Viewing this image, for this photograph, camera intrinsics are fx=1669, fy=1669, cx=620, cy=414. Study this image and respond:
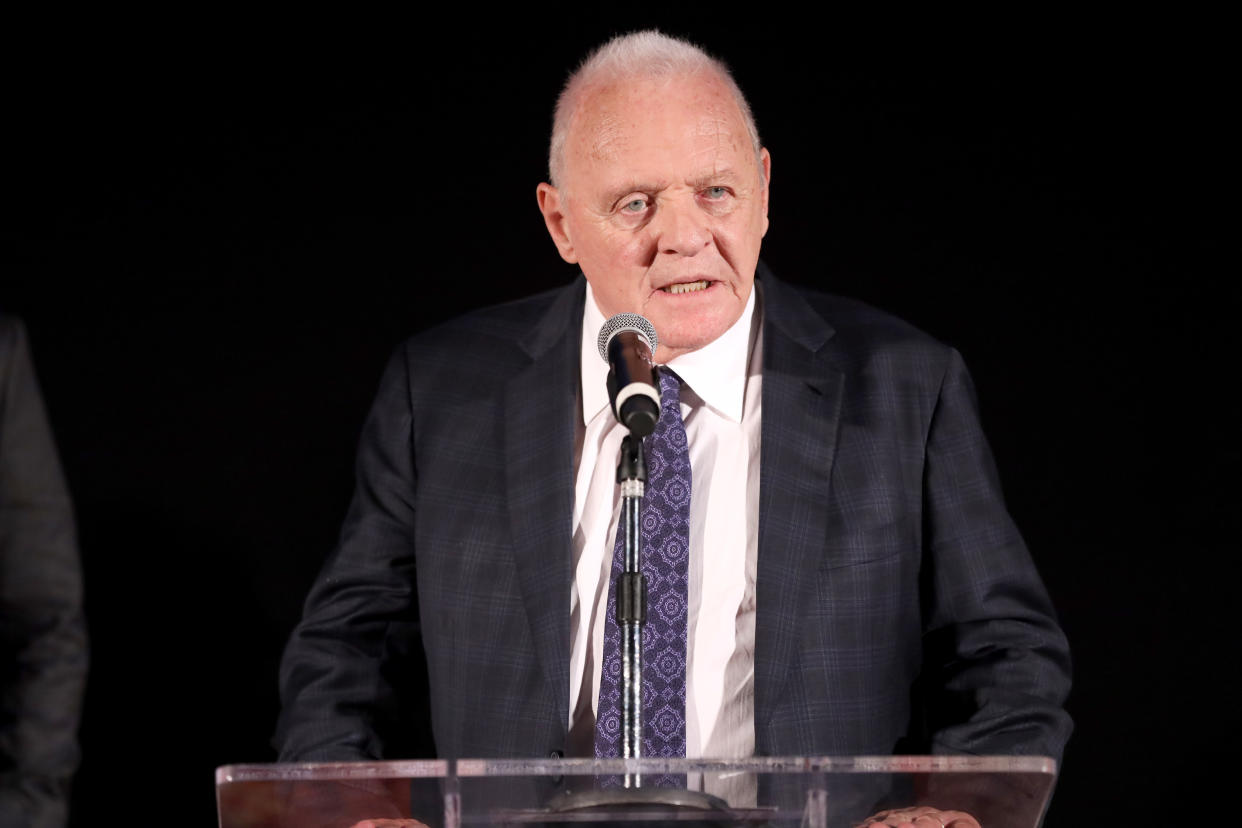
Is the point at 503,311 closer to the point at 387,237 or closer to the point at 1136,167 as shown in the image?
the point at 387,237

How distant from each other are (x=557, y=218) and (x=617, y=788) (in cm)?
152

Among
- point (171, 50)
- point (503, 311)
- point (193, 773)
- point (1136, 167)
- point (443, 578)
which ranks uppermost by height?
point (171, 50)

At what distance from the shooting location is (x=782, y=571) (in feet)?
8.83

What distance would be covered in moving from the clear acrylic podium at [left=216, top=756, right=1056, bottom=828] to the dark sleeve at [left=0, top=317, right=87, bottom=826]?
37cm

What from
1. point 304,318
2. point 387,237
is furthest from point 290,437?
point 387,237

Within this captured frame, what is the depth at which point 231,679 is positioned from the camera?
10.9ft

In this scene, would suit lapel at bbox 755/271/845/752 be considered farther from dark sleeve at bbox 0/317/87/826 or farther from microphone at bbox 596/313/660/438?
dark sleeve at bbox 0/317/87/826

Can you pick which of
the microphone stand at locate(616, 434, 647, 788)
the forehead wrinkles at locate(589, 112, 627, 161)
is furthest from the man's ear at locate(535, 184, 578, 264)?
the microphone stand at locate(616, 434, 647, 788)

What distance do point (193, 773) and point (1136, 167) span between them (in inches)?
87.1

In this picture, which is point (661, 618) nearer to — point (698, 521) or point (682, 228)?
point (698, 521)

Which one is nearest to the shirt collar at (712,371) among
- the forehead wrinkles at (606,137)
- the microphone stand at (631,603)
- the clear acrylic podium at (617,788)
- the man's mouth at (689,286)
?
the man's mouth at (689,286)

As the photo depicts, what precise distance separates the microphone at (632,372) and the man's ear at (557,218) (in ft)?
3.05

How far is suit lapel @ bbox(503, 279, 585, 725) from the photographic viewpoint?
272 centimetres

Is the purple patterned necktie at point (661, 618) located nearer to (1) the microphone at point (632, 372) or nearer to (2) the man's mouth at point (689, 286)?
(2) the man's mouth at point (689, 286)
